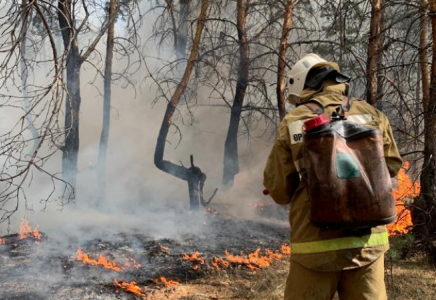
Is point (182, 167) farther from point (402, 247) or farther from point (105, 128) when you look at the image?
point (402, 247)

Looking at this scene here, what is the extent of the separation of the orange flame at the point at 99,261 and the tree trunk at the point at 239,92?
6.94m

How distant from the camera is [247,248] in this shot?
812 cm

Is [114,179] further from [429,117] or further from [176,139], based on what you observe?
[429,117]

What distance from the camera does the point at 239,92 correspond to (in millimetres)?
13750

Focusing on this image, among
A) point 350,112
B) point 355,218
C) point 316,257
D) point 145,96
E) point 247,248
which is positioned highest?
point 145,96

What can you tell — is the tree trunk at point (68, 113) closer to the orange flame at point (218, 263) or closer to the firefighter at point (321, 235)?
the orange flame at point (218, 263)

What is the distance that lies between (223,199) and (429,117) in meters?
8.70

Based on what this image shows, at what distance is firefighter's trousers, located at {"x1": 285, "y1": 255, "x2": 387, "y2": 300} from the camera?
272 centimetres

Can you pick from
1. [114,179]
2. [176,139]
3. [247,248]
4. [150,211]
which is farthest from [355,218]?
[176,139]

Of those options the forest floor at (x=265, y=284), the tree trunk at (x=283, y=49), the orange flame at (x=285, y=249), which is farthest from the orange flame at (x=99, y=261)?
the tree trunk at (x=283, y=49)

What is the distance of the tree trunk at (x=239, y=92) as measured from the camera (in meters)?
12.1

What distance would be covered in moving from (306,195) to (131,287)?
11.6ft

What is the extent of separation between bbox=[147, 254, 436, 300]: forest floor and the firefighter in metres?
2.54

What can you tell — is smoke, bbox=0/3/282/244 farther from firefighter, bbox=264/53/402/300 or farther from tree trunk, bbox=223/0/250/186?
firefighter, bbox=264/53/402/300
